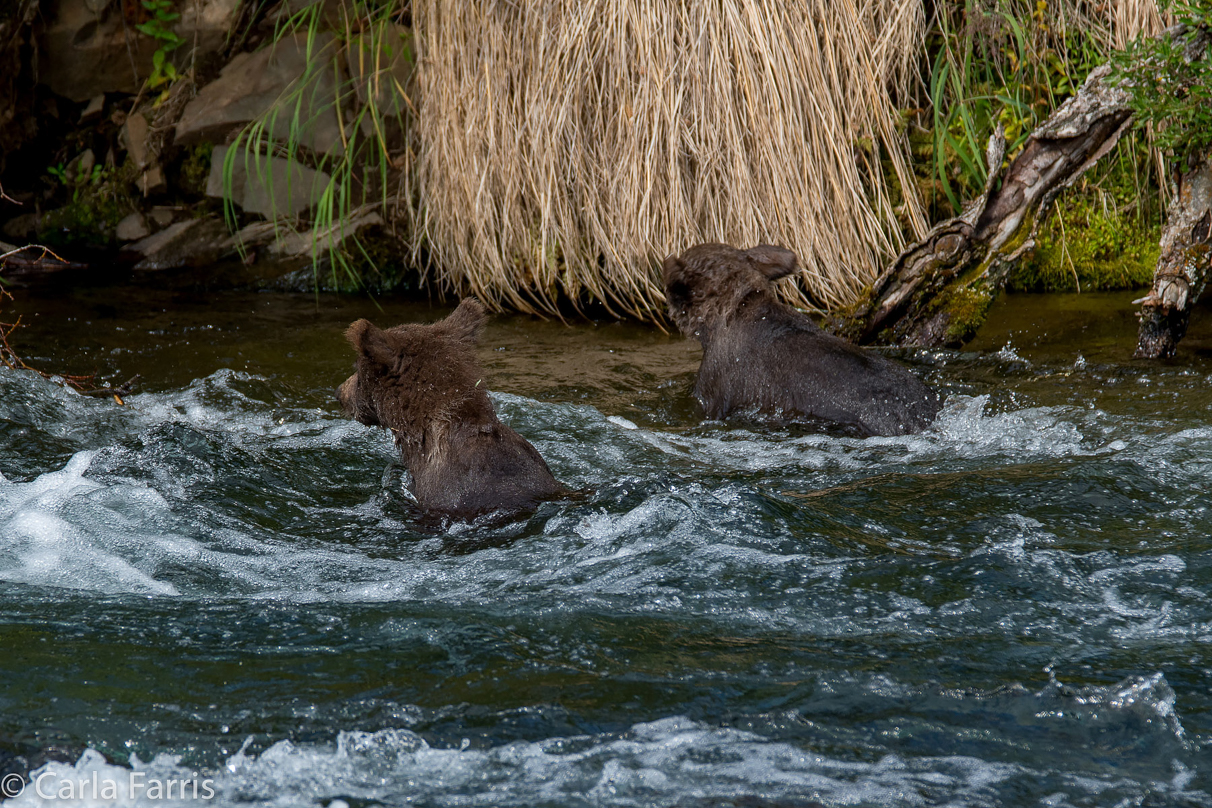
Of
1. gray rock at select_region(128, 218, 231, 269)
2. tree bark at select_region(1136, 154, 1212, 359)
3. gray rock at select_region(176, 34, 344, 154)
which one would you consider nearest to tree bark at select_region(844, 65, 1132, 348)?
tree bark at select_region(1136, 154, 1212, 359)

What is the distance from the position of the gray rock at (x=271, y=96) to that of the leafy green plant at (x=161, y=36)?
1.52 ft

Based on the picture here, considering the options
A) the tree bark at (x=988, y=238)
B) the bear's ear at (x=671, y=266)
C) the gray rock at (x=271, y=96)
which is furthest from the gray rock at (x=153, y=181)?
the tree bark at (x=988, y=238)

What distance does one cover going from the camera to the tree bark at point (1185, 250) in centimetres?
598

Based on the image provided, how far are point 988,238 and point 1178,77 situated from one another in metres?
1.29

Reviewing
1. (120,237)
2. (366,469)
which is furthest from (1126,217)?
(120,237)

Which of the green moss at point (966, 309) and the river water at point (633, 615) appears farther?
the green moss at point (966, 309)

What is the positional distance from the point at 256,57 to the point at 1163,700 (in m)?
9.35

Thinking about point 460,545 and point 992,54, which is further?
point 992,54

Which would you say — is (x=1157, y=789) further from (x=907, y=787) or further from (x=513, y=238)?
(x=513, y=238)

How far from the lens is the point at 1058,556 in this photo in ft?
11.6

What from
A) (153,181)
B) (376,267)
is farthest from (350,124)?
(153,181)

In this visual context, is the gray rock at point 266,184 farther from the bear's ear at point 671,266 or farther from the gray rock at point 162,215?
the bear's ear at point 671,266

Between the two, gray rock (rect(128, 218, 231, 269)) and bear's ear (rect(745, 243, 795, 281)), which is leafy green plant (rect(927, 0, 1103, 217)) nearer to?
bear's ear (rect(745, 243, 795, 281))

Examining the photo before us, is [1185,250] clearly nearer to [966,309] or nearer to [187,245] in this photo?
[966,309]
